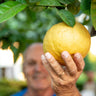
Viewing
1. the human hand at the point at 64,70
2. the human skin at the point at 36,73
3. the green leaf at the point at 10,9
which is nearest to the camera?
the green leaf at the point at 10,9

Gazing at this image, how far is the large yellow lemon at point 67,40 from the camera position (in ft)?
2.27

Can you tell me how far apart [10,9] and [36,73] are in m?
1.91

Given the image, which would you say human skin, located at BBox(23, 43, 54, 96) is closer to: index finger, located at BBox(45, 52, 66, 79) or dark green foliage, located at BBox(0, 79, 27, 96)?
dark green foliage, located at BBox(0, 79, 27, 96)

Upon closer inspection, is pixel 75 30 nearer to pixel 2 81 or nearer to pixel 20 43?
pixel 20 43

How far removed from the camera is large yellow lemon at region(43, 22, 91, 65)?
0.69 metres

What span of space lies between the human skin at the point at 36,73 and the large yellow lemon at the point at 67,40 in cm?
170

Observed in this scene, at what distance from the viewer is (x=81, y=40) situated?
0.70 m

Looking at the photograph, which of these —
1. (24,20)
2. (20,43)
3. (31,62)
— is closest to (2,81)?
(31,62)

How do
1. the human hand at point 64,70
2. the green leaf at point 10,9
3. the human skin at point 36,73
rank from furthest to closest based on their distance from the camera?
the human skin at point 36,73
the human hand at point 64,70
the green leaf at point 10,9

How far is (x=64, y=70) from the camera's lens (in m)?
0.78

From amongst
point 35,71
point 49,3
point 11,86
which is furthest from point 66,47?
point 11,86

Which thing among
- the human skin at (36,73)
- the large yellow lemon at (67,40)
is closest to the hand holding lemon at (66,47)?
the large yellow lemon at (67,40)

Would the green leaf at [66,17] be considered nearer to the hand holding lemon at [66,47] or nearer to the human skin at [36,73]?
the hand holding lemon at [66,47]

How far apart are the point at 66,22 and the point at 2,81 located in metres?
3.59
